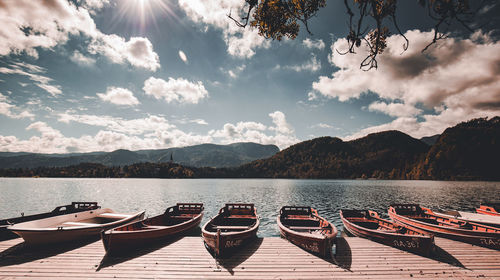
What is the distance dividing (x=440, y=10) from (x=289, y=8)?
14.3ft

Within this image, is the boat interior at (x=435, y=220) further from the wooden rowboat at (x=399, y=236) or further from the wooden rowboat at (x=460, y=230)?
the wooden rowboat at (x=399, y=236)

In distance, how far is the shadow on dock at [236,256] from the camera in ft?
30.5

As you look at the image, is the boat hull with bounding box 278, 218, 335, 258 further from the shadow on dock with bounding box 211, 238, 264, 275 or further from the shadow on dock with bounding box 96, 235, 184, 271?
the shadow on dock with bounding box 96, 235, 184, 271

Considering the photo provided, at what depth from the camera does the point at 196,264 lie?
31.0 ft

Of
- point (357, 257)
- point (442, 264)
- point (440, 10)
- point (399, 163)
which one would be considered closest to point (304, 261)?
point (357, 257)

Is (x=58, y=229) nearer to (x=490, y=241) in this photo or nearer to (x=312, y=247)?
(x=312, y=247)

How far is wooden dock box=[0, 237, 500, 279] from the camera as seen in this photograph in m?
8.49

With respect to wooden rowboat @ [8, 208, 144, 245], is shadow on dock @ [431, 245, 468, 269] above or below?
below

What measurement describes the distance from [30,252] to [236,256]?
33.9ft

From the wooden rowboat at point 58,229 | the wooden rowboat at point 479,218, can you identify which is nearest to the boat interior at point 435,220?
the wooden rowboat at point 479,218

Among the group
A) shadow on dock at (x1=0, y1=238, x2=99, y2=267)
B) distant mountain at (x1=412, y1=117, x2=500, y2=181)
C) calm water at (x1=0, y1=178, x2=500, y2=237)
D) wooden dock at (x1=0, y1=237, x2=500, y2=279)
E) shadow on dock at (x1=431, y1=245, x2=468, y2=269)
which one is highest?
distant mountain at (x1=412, y1=117, x2=500, y2=181)

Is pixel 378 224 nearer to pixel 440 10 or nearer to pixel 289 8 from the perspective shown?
pixel 440 10

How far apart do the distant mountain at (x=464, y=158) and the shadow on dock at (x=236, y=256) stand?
197 m

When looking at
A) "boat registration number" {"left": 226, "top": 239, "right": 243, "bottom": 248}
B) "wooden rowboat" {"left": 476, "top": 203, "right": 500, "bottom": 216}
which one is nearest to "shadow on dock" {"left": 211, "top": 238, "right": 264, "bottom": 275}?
"boat registration number" {"left": 226, "top": 239, "right": 243, "bottom": 248}
